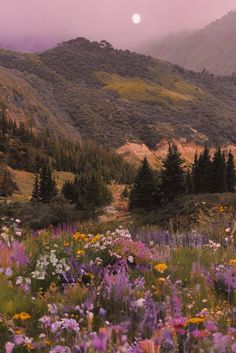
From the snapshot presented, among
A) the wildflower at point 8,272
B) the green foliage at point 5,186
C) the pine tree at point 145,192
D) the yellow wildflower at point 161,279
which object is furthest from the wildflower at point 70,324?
the green foliage at point 5,186

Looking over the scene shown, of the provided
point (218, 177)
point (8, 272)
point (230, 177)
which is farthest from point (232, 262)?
point (230, 177)

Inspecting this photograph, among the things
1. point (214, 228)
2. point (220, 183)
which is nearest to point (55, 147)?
point (220, 183)

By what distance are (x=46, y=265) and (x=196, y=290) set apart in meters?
1.59

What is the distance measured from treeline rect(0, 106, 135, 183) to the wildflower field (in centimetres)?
8726

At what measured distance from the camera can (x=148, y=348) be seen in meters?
2.62

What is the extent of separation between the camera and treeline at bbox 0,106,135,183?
349 feet

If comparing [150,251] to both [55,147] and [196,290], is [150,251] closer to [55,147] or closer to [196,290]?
[196,290]

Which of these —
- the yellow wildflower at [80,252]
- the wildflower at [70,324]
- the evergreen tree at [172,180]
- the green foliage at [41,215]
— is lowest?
the green foliage at [41,215]

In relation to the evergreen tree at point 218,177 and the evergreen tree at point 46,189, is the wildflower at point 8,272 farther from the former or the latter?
the evergreen tree at point 46,189

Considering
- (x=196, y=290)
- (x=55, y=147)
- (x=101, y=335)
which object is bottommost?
(x=196, y=290)

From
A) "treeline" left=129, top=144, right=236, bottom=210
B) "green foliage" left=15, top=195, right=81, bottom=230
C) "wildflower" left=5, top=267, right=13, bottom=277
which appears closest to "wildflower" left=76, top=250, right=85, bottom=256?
"wildflower" left=5, top=267, right=13, bottom=277

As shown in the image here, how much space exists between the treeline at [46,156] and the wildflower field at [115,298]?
87.3 meters

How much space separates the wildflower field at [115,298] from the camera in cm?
311

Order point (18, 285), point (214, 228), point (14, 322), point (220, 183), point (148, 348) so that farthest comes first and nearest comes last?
point (220, 183), point (214, 228), point (18, 285), point (14, 322), point (148, 348)
